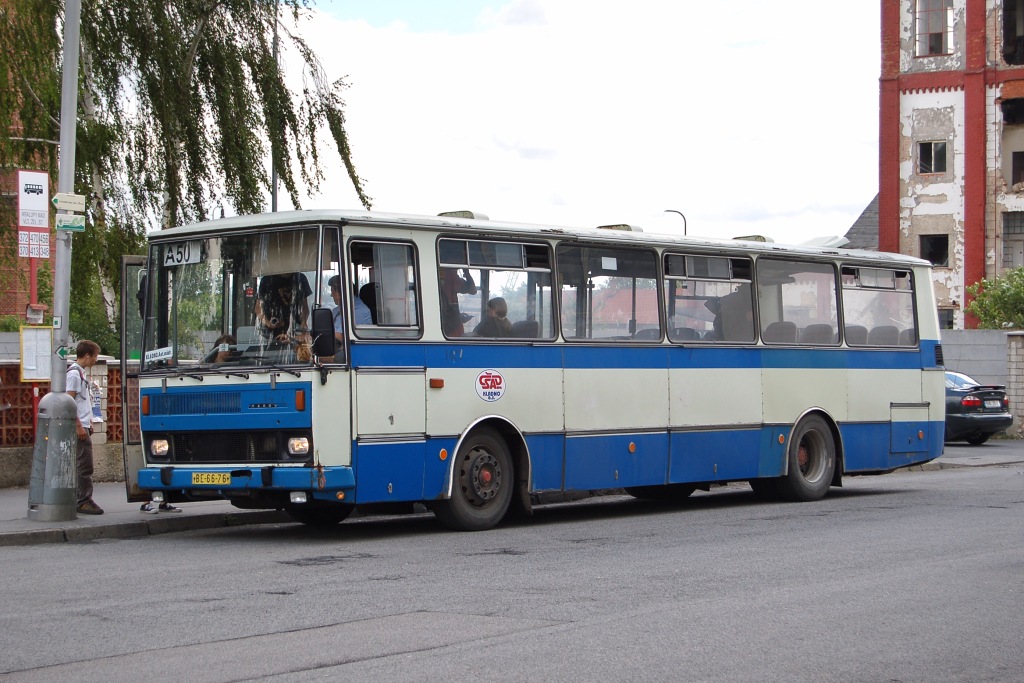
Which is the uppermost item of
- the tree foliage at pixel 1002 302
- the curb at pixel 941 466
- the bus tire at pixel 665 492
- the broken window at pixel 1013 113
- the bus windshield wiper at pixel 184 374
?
the broken window at pixel 1013 113

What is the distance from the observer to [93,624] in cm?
870

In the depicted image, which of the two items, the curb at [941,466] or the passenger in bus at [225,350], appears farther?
the curb at [941,466]

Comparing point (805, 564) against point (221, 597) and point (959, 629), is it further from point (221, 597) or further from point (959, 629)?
point (221, 597)

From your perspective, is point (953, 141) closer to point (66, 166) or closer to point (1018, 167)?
point (1018, 167)

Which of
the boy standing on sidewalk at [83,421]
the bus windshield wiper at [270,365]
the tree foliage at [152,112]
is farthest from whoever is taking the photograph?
the tree foliage at [152,112]

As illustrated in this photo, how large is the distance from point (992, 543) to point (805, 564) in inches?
93.5

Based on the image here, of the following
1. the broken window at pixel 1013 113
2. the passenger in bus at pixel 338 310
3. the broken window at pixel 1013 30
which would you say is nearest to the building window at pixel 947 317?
the broken window at pixel 1013 113

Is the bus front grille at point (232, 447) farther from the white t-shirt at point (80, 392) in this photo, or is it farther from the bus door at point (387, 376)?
the white t-shirt at point (80, 392)

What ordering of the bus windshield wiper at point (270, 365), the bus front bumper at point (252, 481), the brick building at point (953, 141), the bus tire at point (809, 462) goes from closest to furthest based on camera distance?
the bus front bumper at point (252, 481) < the bus windshield wiper at point (270, 365) < the bus tire at point (809, 462) < the brick building at point (953, 141)

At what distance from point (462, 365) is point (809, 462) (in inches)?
240

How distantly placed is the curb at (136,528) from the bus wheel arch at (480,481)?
2.47 m

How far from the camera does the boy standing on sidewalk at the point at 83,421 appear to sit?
15070 millimetres

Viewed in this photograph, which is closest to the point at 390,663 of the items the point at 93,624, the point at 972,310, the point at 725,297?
the point at 93,624

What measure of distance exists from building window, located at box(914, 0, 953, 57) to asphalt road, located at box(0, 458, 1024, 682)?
139 ft
